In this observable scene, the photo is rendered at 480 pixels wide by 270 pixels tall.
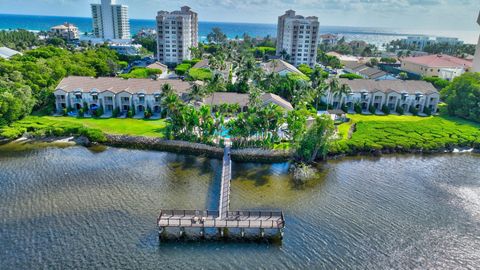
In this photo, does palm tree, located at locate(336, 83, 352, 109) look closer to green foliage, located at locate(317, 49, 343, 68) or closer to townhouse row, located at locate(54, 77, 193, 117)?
townhouse row, located at locate(54, 77, 193, 117)

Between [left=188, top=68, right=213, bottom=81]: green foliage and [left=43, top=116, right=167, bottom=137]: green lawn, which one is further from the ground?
[left=188, top=68, right=213, bottom=81]: green foliage

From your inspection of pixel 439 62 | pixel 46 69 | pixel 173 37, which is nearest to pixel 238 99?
pixel 46 69

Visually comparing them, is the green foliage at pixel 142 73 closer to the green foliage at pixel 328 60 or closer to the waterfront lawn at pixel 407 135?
the waterfront lawn at pixel 407 135

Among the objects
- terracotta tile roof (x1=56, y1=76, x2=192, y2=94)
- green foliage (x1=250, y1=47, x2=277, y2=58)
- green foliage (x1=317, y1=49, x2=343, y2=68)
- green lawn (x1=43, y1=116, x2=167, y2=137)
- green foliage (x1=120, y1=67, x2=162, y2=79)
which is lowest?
green lawn (x1=43, y1=116, x2=167, y2=137)

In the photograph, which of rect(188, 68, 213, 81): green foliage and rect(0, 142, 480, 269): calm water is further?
rect(188, 68, 213, 81): green foliage

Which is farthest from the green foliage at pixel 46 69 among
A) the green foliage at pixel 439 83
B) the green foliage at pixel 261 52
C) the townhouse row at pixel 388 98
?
the green foliage at pixel 439 83

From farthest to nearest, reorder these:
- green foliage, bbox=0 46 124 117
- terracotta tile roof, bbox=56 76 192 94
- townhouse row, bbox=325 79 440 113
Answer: townhouse row, bbox=325 79 440 113 → terracotta tile roof, bbox=56 76 192 94 → green foliage, bbox=0 46 124 117

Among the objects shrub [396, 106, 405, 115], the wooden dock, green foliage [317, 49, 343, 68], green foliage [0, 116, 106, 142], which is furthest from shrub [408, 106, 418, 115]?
green foliage [0, 116, 106, 142]

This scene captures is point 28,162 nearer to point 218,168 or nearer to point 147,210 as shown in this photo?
point 147,210

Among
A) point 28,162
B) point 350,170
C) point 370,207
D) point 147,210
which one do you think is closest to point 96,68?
point 28,162
